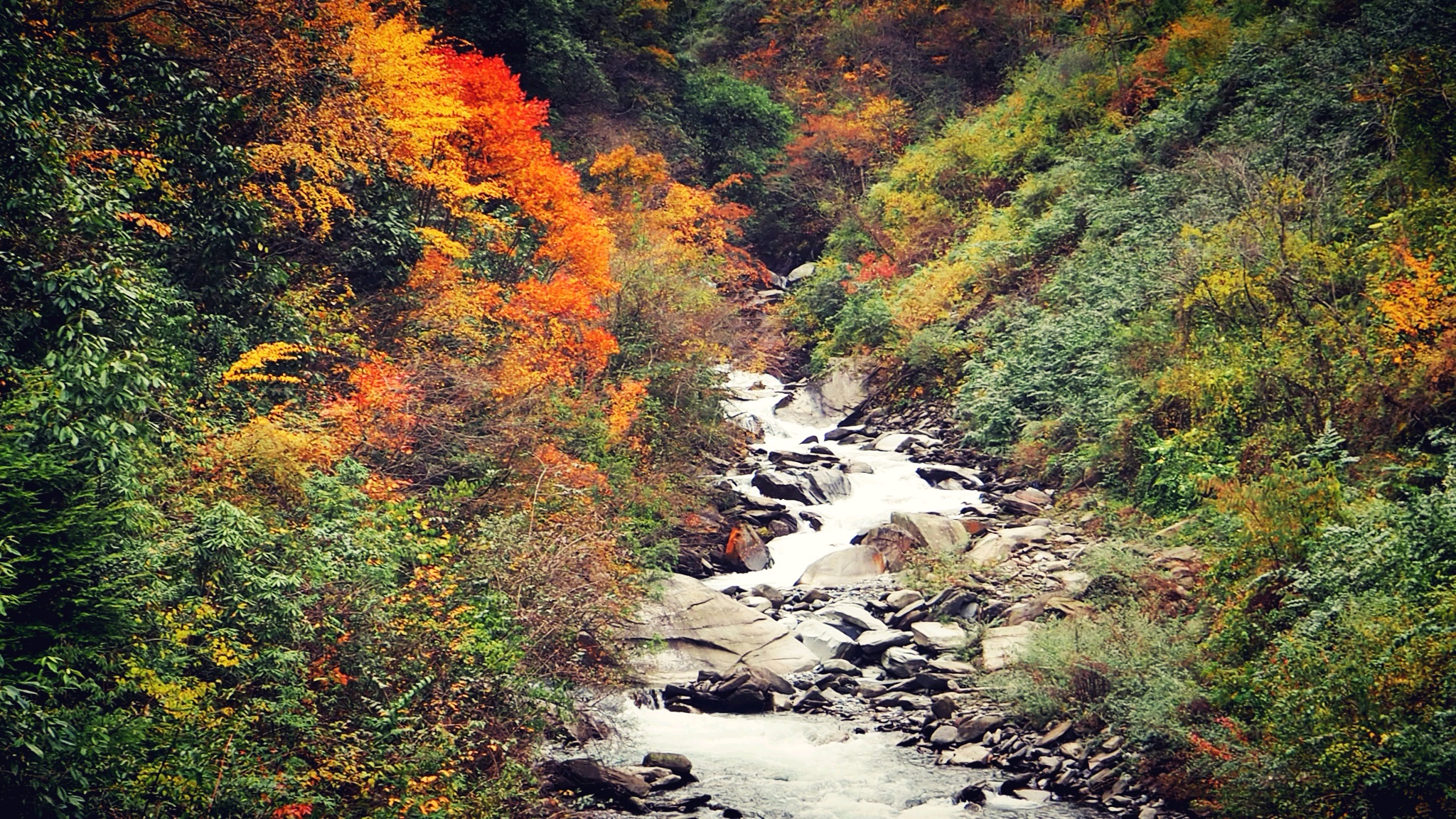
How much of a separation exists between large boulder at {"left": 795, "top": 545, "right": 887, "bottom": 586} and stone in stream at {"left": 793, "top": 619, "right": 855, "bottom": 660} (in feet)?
7.82

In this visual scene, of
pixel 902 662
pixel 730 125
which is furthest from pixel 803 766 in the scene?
pixel 730 125

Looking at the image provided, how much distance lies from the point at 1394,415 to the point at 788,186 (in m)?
32.4

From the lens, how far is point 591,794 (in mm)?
13695

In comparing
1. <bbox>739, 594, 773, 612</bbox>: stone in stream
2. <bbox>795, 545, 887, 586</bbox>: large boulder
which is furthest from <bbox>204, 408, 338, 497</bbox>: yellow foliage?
<bbox>795, 545, 887, 586</bbox>: large boulder

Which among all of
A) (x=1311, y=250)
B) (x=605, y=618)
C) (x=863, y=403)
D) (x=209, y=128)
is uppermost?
(x=209, y=128)

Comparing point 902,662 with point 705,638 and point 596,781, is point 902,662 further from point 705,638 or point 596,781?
point 596,781

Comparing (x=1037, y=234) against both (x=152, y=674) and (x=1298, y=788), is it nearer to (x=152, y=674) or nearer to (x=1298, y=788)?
(x=1298, y=788)

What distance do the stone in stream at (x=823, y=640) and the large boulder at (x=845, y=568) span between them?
2.38m

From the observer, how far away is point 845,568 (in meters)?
22.4

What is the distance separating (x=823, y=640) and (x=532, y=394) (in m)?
7.59

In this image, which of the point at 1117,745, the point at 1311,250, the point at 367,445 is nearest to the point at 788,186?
the point at 1311,250

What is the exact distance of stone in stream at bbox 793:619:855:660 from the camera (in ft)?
61.6

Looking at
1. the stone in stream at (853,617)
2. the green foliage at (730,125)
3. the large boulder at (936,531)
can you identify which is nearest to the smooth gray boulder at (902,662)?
the stone in stream at (853,617)

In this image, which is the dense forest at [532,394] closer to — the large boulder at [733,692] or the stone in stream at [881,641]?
the large boulder at [733,692]
